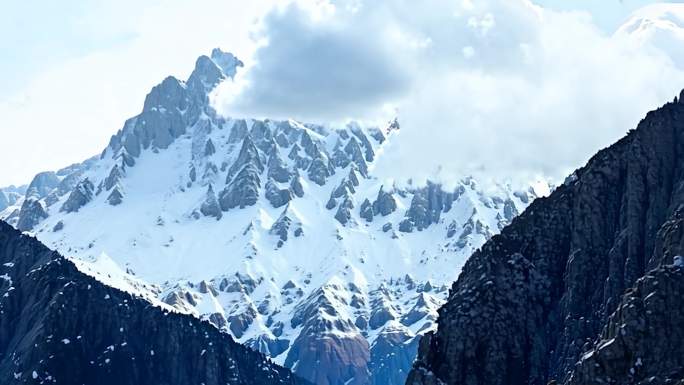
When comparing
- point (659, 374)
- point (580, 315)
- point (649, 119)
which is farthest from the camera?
point (649, 119)

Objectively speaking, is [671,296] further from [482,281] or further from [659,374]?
[482,281]

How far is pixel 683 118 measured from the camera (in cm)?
17588

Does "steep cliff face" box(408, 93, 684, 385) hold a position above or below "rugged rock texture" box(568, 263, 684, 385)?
above

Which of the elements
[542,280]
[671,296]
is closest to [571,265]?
[542,280]

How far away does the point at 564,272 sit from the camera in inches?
6845

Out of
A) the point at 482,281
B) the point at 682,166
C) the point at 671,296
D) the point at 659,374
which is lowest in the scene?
the point at 659,374

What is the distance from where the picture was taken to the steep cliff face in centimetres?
16300

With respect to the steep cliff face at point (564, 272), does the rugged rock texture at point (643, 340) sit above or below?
below

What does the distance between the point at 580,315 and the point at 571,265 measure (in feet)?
26.4

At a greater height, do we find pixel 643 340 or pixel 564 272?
pixel 564 272

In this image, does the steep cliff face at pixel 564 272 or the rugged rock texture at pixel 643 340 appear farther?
the steep cliff face at pixel 564 272

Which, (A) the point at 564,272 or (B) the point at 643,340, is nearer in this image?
(B) the point at 643,340

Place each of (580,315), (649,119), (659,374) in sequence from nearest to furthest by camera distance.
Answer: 1. (659,374)
2. (580,315)
3. (649,119)

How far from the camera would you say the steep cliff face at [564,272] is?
163 m
